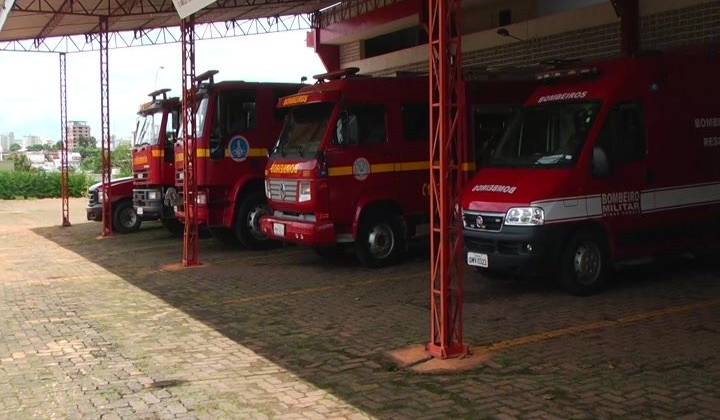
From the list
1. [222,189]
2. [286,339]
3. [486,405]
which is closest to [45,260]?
[222,189]

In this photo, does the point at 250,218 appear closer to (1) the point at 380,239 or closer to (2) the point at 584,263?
(1) the point at 380,239

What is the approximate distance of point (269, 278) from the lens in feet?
37.5

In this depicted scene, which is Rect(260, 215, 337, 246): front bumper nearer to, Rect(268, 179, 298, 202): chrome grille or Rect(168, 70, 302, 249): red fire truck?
Rect(268, 179, 298, 202): chrome grille

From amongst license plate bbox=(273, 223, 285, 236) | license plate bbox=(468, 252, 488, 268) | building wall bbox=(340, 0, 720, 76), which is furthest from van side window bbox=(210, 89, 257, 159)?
license plate bbox=(468, 252, 488, 268)

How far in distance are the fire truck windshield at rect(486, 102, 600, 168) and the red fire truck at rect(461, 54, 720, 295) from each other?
0.05ft

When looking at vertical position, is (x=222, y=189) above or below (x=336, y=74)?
below

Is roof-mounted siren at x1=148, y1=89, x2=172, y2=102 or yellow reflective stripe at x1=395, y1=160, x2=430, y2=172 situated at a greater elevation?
roof-mounted siren at x1=148, y1=89, x2=172, y2=102

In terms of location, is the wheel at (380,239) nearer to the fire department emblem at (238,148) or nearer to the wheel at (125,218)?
the fire department emblem at (238,148)

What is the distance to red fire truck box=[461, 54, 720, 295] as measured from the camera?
8.65 meters

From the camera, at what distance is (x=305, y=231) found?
36.5 ft

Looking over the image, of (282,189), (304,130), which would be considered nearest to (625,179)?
(304,130)

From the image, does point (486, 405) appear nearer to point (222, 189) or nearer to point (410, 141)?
point (410, 141)

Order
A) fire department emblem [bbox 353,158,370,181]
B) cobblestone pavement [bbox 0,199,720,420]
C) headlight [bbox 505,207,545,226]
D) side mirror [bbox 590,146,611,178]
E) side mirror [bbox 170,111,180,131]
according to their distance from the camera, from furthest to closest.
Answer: side mirror [bbox 170,111,180,131] → fire department emblem [bbox 353,158,370,181] → side mirror [bbox 590,146,611,178] → headlight [bbox 505,207,545,226] → cobblestone pavement [bbox 0,199,720,420]

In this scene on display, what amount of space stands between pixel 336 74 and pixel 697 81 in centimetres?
502
